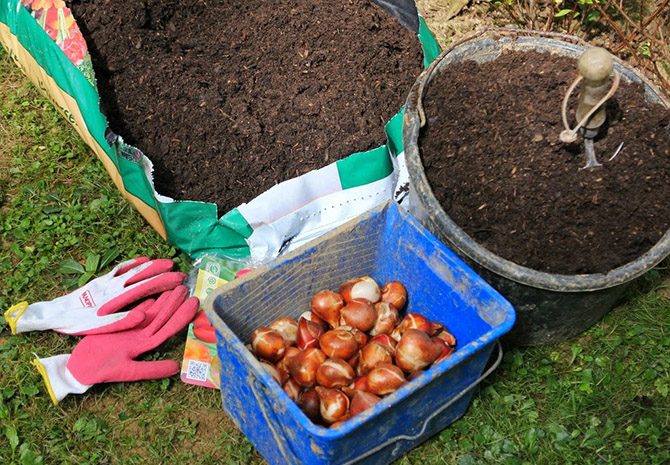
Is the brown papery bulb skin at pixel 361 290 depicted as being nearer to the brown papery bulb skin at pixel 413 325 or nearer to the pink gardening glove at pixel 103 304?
the brown papery bulb skin at pixel 413 325

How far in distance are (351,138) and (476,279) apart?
953 mm

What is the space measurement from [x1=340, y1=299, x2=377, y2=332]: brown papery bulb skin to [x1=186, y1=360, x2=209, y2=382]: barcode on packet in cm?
53

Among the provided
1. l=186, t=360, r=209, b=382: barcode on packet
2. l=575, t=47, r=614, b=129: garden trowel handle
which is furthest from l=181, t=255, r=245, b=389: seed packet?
l=575, t=47, r=614, b=129: garden trowel handle

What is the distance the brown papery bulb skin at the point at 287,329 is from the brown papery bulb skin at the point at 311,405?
9.4 inches

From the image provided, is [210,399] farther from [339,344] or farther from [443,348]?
[443,348]

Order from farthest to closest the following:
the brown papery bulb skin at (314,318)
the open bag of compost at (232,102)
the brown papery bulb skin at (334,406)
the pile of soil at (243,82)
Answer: the pile of soil at (243,82), the open bag of compost at (232,102), the brown papery bulb skin at (314,318), the brown papery bulb skin at (334,406)

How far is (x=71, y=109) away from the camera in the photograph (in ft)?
10.4

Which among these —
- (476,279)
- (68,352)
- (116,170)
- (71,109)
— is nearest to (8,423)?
(68,352)

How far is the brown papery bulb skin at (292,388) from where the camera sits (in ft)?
7.40

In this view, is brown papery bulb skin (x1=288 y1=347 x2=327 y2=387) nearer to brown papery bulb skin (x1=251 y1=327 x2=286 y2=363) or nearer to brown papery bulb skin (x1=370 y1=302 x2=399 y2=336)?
brown papery bulb skin (x1=251 y1=327 x2=286 y2=363)

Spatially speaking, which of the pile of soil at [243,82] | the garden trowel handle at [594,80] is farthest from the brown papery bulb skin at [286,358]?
the garden trowel handle at [594,80]

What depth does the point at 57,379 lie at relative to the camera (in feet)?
8.25

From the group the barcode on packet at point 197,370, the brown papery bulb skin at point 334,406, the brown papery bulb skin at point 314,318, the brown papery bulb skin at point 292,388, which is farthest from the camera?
the barcode on packet at point 197,370

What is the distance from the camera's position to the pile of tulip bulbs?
2191 mm
